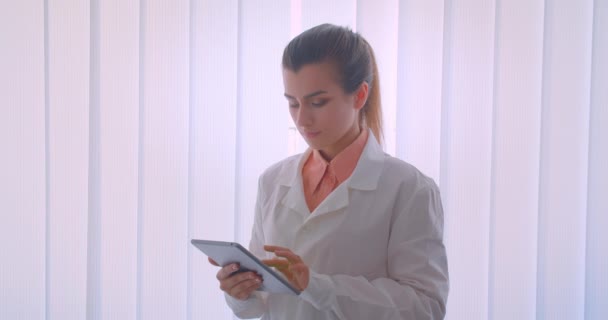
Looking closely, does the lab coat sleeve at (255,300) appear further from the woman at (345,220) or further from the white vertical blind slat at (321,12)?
the white vertical blind slat at (321,12)

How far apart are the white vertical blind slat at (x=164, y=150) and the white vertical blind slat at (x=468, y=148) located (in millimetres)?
822

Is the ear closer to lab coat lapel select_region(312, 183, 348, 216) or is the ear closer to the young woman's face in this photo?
the young woman's face

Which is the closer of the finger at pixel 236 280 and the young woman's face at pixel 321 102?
the finger at pixel 236 280

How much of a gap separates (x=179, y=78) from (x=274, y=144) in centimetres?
35

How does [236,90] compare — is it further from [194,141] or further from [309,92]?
[309,92]

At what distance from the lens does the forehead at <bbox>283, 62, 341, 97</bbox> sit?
1.13m

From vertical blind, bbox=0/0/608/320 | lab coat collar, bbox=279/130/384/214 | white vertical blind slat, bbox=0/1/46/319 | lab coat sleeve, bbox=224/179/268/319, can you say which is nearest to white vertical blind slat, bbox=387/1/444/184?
vertical blind, bbox=0/0/608/320

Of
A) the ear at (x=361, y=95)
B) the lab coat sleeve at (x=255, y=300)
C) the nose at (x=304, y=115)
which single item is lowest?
the lab coat sleeve at (x=255, y=300)

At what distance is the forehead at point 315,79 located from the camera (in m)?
1.13

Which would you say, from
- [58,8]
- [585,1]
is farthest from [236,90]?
[585,1]

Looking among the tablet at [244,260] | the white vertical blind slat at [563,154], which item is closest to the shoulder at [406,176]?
the tablet at [244,260]

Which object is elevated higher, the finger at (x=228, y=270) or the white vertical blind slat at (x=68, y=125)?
the white vertical blind slat at (x=68, y=125)

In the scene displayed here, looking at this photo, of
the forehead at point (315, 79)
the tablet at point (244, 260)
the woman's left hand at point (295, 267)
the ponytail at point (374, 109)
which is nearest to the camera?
the tablet at point (244, 260)

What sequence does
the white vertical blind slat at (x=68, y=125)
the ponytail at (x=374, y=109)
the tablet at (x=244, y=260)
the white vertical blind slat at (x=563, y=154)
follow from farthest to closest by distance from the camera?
1. the white vertical blind slat at (x=563, y=154)
2. the white vertical blind slat at (x=68, y=125)
3. the ponytail at (x=374, y=109)
4. the tablet at (x=244, y=260)
